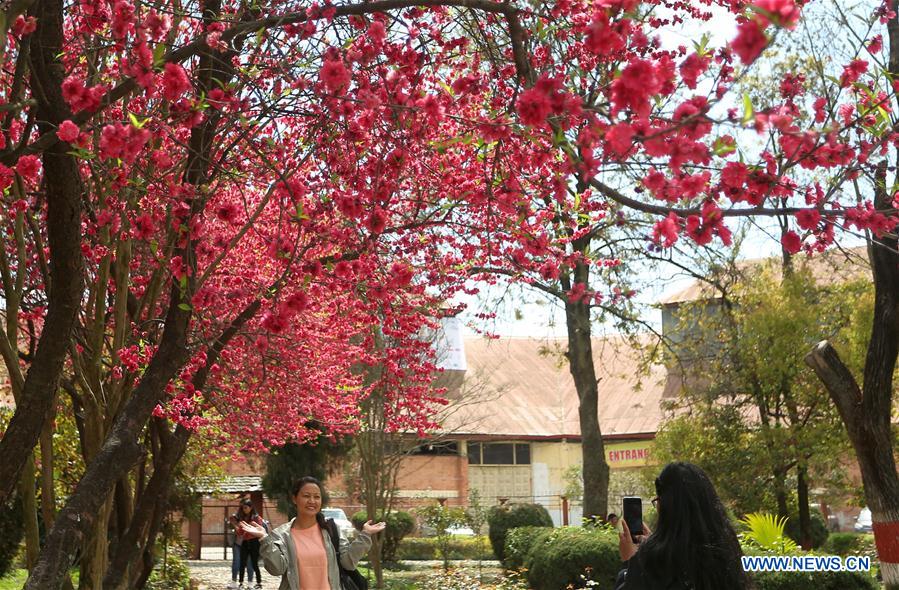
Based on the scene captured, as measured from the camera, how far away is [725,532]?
382 cm

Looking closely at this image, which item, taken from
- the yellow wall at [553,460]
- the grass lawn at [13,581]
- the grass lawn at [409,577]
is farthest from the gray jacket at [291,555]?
the yellow wall at [553,460]

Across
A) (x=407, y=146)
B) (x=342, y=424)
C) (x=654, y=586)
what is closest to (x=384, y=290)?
(x=407, y=146)

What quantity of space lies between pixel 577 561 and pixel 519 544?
14.2 ft

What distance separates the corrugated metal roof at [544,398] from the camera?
44812 millimetres

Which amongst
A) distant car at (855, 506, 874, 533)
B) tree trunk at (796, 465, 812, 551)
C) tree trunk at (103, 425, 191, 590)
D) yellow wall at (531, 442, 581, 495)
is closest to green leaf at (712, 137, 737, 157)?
tree trunk at (103, 425, 191, 590)

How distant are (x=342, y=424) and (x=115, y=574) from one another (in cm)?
853

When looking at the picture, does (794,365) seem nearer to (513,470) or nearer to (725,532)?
(725,532)

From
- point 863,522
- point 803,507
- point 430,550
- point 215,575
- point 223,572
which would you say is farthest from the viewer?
point 863,522

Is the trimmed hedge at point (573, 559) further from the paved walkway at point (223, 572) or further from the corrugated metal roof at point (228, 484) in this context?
the corrugated metal roof at point (228, 484)

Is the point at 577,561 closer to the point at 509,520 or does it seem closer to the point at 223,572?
the point at 509,520

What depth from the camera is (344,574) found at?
7.12 meters

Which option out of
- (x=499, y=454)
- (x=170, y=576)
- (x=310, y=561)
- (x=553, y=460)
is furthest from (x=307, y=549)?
A: (x=553, y=460)

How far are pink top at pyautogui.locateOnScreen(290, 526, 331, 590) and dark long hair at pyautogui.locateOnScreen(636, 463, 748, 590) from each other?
11.4 ft

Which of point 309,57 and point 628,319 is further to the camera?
point 628,319
